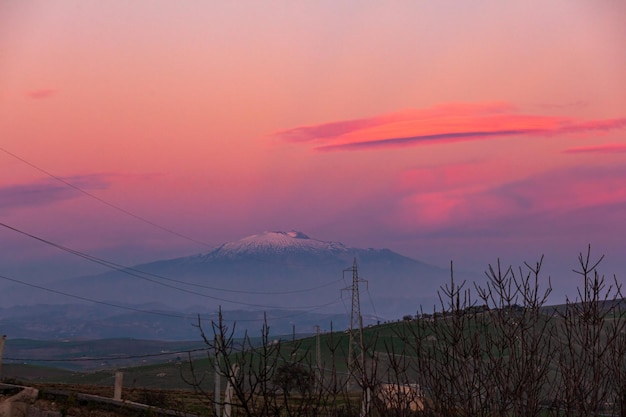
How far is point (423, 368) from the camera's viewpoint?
13.3 metres

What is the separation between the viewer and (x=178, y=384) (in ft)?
519

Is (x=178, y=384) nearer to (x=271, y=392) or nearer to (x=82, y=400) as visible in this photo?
(x=82, y=400)

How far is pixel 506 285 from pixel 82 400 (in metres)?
27.2

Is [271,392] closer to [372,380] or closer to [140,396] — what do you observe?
[372,380]

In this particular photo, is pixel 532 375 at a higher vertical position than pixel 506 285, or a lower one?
lower

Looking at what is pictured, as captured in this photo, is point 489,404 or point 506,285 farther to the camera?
point 506,285

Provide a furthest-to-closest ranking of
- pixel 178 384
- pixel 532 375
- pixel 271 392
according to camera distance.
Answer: pixel 178 384 < pixel 532 375 < pixel 271 392

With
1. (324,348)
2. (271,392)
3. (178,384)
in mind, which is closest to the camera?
(271,392)

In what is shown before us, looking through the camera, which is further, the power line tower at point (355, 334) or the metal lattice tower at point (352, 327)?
the metal lattice tower at point (352, 327)

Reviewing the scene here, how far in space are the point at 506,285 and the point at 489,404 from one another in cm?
341

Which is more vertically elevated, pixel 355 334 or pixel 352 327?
pixel 352 327

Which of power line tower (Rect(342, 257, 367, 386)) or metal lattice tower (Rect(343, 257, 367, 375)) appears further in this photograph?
metal lattice tower (Rect(343, 257, 367, 375))

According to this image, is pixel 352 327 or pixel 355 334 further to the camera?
pixel 352 327

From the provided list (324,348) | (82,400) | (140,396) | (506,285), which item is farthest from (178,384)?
(506,285)
